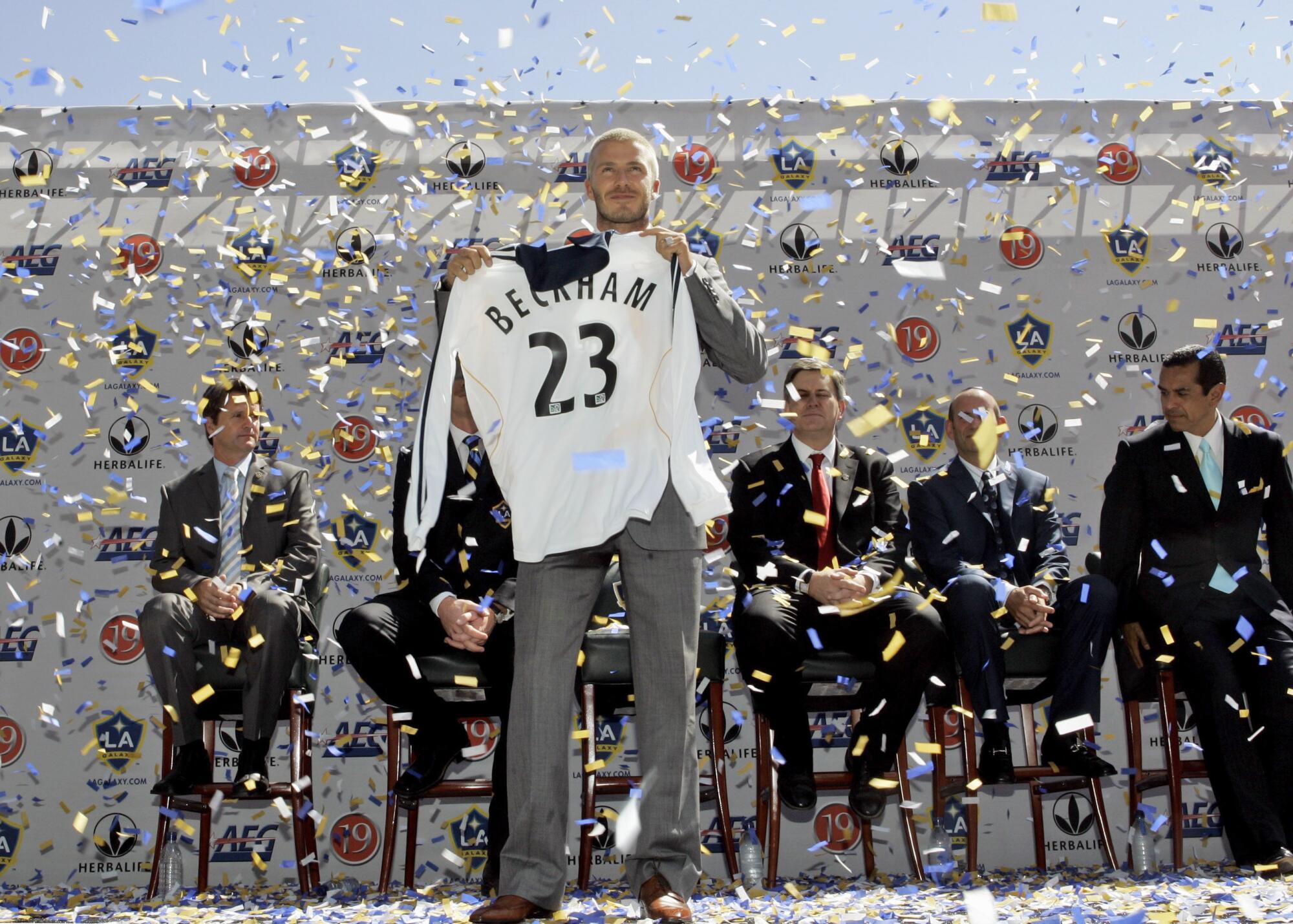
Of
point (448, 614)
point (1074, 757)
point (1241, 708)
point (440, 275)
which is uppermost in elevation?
point (440, 275)

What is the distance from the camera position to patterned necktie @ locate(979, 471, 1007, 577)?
10.5 feet

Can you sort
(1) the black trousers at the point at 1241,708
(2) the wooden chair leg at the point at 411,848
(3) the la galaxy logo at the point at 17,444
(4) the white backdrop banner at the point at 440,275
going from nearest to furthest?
(1) the black trousers at the point at 1241,708 < (2) the wooden chair leg at the point at 411,848 < (4) the white backdrop banner at the point at 440,275 < (3) the la galaxy logo at the point at 17,444

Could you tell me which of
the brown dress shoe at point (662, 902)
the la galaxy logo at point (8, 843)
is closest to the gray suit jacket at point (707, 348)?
the brown dress shoe at point (662, 902)

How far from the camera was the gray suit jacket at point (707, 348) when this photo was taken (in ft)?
6.63

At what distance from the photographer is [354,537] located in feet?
12.5

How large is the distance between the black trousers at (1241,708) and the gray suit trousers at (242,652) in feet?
8.14

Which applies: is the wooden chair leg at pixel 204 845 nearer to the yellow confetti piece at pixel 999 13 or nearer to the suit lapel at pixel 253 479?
the suit lapel at pixel 253 479

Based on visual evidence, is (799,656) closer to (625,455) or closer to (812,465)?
(812,465)

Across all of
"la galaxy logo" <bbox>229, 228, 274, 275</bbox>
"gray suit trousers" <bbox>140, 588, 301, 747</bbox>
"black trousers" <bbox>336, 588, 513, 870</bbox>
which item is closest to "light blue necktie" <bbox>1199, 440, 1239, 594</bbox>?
"black trousers" <bbox>336, 588, 513, 870</bbox>

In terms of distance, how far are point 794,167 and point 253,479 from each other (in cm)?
228

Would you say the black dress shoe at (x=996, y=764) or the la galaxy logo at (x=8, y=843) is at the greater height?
the black dress shoe at (x=996, y=764)

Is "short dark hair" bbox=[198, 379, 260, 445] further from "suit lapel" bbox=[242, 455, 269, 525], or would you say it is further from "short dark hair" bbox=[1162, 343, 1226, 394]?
"short dark hair" bbox=[1162, 343, 1226, 394]

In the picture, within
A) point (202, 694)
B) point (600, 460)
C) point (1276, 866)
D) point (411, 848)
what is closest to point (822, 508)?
point (600, 460)

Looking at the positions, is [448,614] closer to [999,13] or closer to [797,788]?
[797,788]
